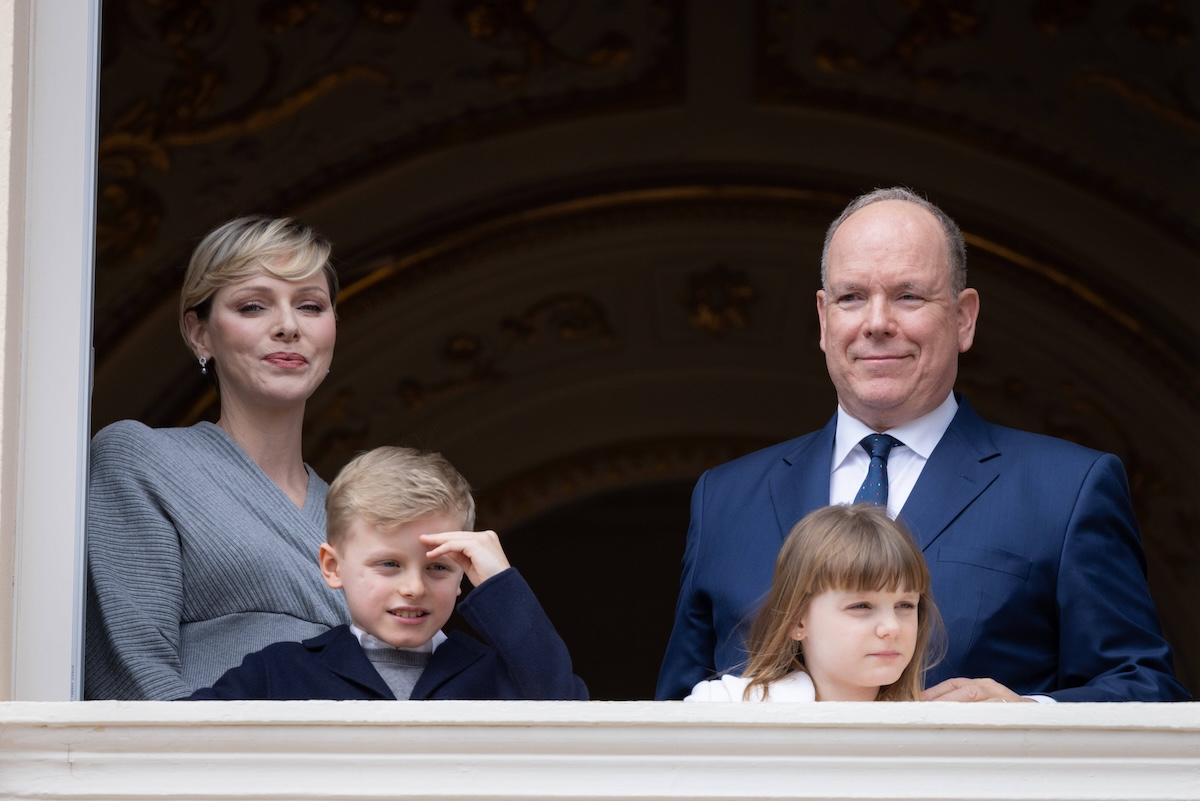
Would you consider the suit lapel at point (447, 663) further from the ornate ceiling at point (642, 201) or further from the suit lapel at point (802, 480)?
the ornate ceiling at point (642, 201)

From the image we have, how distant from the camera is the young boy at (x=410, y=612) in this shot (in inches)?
87.0

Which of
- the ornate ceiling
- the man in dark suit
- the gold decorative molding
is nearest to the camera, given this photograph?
the man in dark suit

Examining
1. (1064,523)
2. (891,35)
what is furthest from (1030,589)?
(891,35)

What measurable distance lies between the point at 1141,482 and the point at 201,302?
4.28 metres

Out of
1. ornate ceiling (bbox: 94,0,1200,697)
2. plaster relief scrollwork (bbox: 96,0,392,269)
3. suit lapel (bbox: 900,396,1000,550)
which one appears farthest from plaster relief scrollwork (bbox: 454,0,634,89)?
suit lapel (bbox: 900,396,1000,550)

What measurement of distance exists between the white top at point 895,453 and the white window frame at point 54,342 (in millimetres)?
1025

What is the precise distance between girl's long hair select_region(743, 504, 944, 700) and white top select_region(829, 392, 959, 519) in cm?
31

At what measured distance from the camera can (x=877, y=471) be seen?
259 centimetres

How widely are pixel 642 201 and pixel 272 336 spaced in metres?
3.71

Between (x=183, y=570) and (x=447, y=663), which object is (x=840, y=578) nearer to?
(x=447, y=663)

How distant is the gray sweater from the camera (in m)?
2.41

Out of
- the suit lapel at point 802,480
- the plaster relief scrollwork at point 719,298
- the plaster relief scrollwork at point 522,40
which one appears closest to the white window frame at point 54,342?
the suit lapel at point 802,480

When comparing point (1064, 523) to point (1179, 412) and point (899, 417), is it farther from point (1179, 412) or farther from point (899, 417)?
point (1179, 412)

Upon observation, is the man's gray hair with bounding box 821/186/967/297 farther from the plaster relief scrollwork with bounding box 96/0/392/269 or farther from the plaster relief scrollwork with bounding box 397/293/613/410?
the plaster relief scrollwork with bounding box 397/293/613/410
